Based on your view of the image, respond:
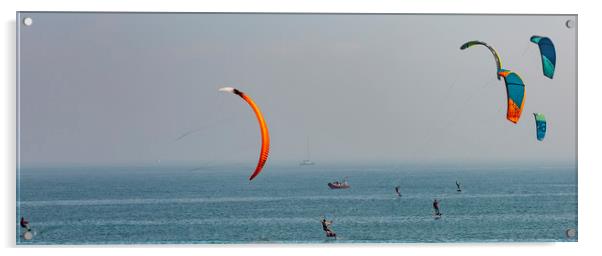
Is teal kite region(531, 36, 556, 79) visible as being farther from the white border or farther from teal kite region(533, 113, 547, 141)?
teal kite region(533, 113, 547, 141)

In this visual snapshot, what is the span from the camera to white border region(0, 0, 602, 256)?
1451 cm

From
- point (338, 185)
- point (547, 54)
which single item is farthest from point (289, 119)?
point (547, 54)

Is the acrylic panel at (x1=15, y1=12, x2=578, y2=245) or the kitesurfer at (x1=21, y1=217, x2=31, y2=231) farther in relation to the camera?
the acrylic panel at (x1=15, y1=12, x2=578, y2=245)

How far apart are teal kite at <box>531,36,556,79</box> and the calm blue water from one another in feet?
3.03

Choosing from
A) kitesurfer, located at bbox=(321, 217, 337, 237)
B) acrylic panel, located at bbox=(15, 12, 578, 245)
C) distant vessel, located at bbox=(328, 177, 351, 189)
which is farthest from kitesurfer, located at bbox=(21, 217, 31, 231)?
distant vessel, located at bbox=(328, 177, 351, 189)

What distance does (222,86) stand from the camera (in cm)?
1498

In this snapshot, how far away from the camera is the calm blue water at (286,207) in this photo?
14789 mm

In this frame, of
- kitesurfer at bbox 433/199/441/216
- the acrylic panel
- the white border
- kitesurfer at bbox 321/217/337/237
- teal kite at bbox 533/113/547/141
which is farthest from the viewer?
kitesurfer at bbox 433/199/441/216

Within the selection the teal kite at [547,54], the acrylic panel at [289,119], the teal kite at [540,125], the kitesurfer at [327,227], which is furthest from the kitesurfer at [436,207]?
the teal kite at [547,54]

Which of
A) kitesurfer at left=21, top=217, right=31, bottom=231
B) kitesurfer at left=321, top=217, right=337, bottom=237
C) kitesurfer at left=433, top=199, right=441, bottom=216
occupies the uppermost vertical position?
kitesurfer at left=433, top=199, right=441, bottom=216
